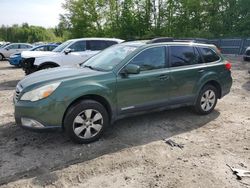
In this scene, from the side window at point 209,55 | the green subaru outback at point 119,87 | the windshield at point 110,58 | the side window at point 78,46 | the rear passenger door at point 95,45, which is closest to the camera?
the green subaru outback at point 119,87

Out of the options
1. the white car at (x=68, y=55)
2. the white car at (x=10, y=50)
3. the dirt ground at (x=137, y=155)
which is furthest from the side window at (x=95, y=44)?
the white car at (x=10, y=50)

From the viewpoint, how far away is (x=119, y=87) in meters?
4.57

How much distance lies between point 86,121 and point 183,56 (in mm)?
2468

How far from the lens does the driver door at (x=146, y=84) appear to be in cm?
465

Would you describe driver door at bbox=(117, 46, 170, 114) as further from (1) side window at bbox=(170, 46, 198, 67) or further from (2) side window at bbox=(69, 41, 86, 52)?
(2) side window at bbox=(69, 41, 86, 52)

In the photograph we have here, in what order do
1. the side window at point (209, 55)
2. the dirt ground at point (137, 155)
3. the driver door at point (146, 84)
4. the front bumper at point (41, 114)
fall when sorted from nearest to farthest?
the dirt ground at point (137, 155) < the front bumper at point (41, 114) < the driver door at point (146, 84) < the side window at point (209, 55)

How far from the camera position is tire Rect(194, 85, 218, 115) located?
5773mm

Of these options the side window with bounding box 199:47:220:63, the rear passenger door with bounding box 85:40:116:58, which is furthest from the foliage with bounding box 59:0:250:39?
the side window with bounding box 199:47:220:63

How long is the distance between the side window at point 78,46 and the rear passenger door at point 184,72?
5.55 meters

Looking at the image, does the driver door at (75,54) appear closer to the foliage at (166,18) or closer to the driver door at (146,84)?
the driver door at (146,84)

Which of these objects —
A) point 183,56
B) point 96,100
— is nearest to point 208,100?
point 183,56

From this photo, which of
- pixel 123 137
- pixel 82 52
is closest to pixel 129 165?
pixel 123 137

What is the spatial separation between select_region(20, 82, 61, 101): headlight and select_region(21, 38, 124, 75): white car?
5.41 metres

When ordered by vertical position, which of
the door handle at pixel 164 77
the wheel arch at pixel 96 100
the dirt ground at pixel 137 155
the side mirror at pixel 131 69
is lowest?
the dirt ground at pixel 137 155
